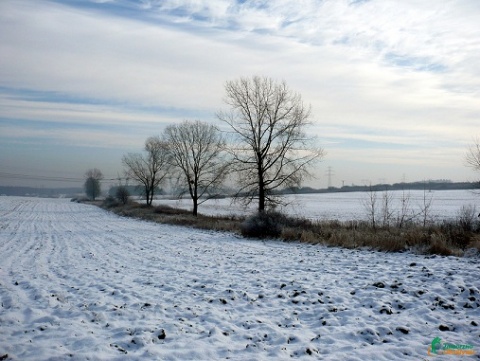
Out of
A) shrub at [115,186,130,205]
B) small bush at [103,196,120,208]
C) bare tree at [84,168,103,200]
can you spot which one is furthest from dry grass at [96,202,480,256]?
bare tree at [84,168,103,200]

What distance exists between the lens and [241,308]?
8.02 meters

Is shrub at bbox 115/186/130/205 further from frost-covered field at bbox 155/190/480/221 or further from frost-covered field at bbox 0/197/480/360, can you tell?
frost-covered field at bbox 0/197/480/360

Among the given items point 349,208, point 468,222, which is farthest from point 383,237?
point 349,208

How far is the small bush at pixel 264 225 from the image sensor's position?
20375mm

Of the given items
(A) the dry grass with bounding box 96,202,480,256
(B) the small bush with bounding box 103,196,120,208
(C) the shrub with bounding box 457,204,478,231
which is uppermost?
(C) the shrub with bounding box 457,204,478,231

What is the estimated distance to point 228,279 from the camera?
10.3 m

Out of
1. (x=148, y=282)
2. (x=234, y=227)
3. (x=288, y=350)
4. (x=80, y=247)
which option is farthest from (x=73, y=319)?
(x=234, y=227)

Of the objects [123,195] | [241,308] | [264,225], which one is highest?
[123,195]

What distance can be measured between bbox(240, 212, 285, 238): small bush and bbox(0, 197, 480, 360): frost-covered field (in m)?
6.84

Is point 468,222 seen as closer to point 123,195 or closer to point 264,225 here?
point 264,225

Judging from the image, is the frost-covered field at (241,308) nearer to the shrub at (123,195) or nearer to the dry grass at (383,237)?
the dry grass at (383,237)

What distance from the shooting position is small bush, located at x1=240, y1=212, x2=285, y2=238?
20375 millimetres

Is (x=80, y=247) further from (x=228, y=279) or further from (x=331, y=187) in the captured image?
(x=331, y=187)

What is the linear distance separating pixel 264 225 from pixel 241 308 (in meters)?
12.8
